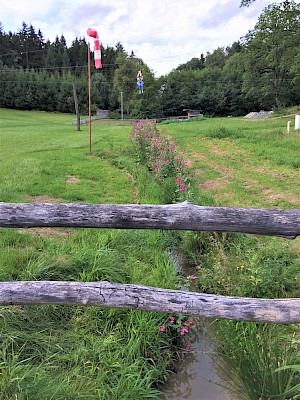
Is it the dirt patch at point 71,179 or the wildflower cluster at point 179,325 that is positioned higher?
the dirt patch at point 71,179

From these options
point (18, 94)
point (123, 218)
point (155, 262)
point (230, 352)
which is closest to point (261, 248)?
point (155, 262)

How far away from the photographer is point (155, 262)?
403 centimetres

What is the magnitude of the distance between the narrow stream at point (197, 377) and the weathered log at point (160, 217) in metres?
1.22

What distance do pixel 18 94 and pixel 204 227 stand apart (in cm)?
6310

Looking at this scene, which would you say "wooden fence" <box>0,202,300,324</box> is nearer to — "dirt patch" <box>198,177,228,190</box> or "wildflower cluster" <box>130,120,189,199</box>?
"wildflower cluster" <box>130,120,189,199</box>

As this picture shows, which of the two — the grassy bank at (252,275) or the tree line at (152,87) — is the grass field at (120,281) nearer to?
the grassy bank at (252,275)

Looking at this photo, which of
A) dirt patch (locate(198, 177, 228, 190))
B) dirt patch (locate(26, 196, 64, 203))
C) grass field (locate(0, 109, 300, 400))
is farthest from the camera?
dirt patch (locate(198, 177, 228, 190))

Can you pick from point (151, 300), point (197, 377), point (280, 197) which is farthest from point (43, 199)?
point (151, 300)

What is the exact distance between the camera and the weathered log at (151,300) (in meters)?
2.00

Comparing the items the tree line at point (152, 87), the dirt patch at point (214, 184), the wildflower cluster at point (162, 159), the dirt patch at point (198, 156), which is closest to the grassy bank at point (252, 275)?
the dirt patch at point (214, 184)

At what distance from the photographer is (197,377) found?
8.91ft

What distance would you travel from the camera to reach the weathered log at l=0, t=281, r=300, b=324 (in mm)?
2004

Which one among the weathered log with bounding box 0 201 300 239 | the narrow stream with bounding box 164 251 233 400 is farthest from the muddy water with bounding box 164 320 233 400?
the weathered log with bounding box 0 201 300 239

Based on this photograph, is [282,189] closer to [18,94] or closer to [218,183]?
[218,183]
